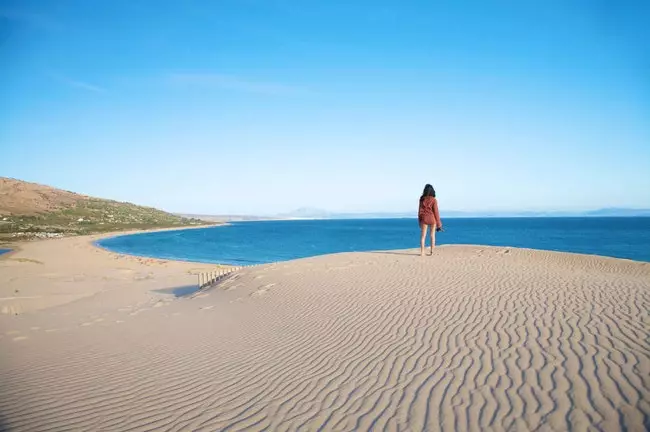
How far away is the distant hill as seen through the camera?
2163 inches

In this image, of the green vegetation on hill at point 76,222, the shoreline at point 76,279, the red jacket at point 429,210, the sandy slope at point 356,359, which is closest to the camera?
the sandy slope at point 356,359

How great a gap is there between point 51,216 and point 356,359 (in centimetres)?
8005

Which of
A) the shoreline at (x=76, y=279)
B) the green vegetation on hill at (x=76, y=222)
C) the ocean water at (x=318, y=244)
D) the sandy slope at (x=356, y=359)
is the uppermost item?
the green vegetation on hill at (x=76, y=222)

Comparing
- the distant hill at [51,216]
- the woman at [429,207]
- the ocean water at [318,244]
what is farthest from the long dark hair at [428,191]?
the distant hill at [51,216]

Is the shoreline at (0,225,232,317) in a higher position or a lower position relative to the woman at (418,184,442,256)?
lower

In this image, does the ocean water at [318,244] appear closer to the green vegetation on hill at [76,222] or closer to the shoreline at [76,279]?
the green vegetation on hill at [76,222]

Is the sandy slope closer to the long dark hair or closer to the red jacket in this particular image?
the red jacket

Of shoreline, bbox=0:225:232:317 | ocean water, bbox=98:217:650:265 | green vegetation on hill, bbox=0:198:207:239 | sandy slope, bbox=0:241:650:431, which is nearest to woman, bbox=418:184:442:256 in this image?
sandy slope, bbox=0:241:650:431

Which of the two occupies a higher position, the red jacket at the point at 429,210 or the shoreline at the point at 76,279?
the red jacket at the point at 429,210

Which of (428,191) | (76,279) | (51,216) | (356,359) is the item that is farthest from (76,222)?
(356,359)

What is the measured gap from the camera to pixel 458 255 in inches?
659

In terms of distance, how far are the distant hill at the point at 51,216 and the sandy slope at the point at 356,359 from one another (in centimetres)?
5014

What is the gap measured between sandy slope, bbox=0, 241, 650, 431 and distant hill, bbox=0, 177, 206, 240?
50139 mm

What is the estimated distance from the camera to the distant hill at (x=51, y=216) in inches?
2163
